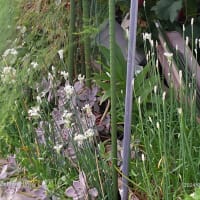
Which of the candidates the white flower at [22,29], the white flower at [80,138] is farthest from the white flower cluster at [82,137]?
Answer: the white flower at [22,29]

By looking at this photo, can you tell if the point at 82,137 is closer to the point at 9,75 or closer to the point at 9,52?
the point at 9,75

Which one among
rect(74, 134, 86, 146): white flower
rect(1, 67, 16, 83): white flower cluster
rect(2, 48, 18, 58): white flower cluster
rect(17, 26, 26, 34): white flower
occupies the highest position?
rect(17, 26, 26, 34): white flower

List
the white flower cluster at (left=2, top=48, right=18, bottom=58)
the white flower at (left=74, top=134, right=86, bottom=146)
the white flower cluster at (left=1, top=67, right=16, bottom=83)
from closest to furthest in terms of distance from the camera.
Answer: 1. the white flower at (left=74, top=134, right=86, bottom=146)
2. the white flower cluster at (left=1, top=67, right=16, bottom=83)
3. the white flower cluster at (left=2, top=48, right=18, bottom=58)

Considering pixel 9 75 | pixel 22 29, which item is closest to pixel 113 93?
pixel 9 75

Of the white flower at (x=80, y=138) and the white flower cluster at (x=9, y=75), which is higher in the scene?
the white flower cluster at (x=9, y=75)

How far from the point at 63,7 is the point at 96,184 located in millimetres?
1073

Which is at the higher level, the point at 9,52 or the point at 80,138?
the point at 9,52

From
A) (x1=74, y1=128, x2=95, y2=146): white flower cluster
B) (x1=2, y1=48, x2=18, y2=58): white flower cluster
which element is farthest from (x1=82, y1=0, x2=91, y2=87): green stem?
(x1=74, y1=128, x2=95, y2=146): white flower cluster

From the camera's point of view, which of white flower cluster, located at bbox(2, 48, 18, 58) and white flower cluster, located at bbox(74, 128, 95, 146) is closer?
white flower cluster, located at bbox(74, 128, 95, 146)

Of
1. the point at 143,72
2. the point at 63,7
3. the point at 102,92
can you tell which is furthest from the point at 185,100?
the point at 63,7

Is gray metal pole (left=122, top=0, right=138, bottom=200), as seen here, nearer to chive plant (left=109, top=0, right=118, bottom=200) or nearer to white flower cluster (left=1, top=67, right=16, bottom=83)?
chive plant (left=109, top=0, right=118, bottom=200)

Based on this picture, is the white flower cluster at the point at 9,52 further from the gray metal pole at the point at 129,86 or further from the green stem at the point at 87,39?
the gray metal pole at the point at 129,86

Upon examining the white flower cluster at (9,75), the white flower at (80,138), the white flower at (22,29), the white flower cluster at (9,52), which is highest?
the white flower at (22,29)

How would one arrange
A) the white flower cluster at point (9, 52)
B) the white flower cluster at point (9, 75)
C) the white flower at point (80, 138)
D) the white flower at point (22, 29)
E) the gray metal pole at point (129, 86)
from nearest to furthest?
the gray metal pole at point (129, 86) < the white flower at point (80, 138) < the white flower cluster at point (9, 75) < the white flower cluster at point (9, 52) < the white flower at point (22, 29)
